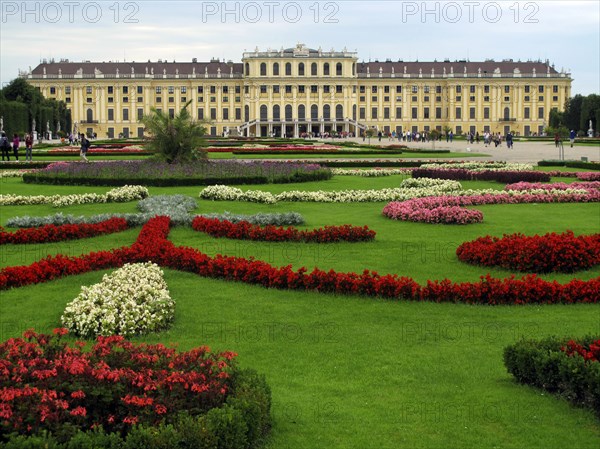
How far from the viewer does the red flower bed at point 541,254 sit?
7645 mm

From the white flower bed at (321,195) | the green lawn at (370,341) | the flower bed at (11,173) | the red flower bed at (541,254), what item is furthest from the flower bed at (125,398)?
the flower bed at (11,173)

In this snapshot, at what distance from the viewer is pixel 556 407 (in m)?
4.23

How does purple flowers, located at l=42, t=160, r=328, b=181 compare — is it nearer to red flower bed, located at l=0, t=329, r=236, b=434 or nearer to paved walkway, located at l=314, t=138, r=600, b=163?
paved walkway, located at l=314, t=138, r=600, b=163

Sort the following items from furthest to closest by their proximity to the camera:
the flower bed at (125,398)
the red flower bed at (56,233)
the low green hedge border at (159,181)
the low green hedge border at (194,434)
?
the low green hedge border at (159,181)
the red flower bed at (56,233)
the flower bed at (125,398)
the low green hedge border at (194,434)

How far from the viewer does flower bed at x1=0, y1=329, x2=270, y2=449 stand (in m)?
3.33

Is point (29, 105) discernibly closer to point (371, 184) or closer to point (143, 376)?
point (371, 184)

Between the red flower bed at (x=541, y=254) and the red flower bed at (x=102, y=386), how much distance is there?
4237mm

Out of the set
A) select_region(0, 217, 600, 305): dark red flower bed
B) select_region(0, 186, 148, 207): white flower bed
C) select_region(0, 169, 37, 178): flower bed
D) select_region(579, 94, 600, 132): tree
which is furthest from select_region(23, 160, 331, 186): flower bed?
select_region(579, 94, 600, 132): tree

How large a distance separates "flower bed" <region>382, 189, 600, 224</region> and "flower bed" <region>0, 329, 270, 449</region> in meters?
6.93

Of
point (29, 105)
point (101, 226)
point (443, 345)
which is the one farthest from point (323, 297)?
point (29, 105)

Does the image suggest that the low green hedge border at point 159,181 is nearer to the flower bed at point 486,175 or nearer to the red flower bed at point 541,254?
the flower bed at point 486,175

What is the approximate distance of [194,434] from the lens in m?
3.33

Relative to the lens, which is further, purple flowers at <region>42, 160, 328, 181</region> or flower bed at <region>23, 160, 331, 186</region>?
purple flowers at <region>42, 160, 328, 181</region>

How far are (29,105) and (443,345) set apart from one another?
48914 mm
